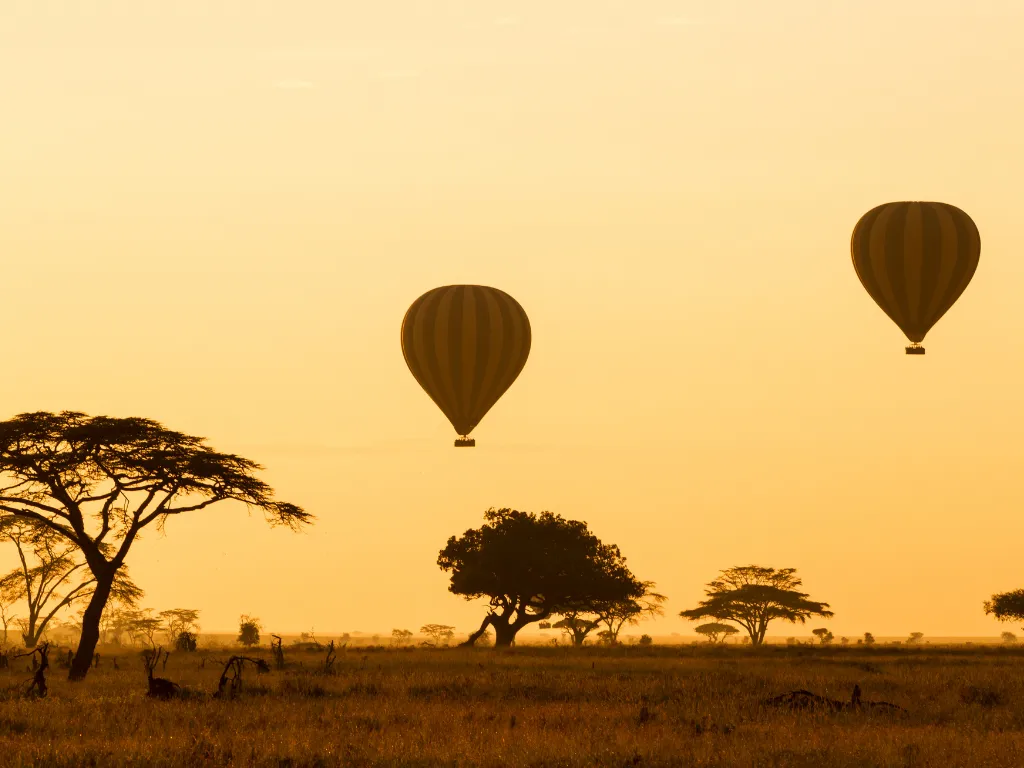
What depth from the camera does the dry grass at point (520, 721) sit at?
20.1 metres

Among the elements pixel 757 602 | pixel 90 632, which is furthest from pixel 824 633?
pixel 90 632

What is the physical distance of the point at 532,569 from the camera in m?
67.5

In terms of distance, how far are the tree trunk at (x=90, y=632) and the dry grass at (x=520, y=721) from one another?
86 cm

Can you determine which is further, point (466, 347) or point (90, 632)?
point (466, 347)

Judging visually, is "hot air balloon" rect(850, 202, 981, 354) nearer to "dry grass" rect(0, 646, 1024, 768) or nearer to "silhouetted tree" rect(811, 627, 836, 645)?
"dry grass" rect(0, 646, 1024, 768)

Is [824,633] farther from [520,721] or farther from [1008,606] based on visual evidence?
[520,721]

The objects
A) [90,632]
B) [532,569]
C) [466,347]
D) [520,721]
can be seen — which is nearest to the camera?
[520,721]

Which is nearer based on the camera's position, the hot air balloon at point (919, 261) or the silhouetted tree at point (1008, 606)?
the hot air balloon at point (919, 261)

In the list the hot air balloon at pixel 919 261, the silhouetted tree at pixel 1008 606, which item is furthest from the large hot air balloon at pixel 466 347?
the silhouetted tree at pixel 1008 606

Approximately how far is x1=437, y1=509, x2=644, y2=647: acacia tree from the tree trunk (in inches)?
1112

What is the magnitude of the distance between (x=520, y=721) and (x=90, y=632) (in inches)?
781

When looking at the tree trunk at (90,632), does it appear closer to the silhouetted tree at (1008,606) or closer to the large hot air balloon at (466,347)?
the large hot air balloon at (466,347)

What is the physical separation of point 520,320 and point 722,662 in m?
13.7

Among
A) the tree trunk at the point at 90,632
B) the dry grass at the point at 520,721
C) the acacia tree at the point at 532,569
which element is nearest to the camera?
the dry grass at the point at 520,721
